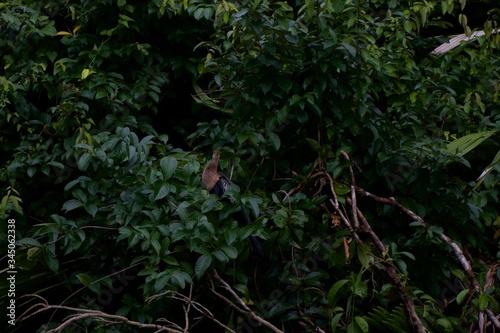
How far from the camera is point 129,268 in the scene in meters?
2.85

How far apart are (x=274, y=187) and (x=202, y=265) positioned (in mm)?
830

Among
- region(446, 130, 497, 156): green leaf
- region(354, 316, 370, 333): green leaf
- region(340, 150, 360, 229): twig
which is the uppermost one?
region(446, 130, 497, 156): green leaf

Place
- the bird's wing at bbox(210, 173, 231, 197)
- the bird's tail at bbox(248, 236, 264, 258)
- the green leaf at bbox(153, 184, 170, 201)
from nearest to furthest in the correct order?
1. the green leaf at bbox(153, 184, 170, 201)
2. the bird's tail at bbox(248, 236, 264, 258)
3. the bird's wing at bbox(210, 173, 231, 197)

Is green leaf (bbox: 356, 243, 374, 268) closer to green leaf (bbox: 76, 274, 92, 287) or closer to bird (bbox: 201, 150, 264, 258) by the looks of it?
bird (bbox: 201, 150, 264, 258)

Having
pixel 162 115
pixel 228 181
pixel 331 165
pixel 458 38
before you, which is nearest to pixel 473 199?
pixel 331 165

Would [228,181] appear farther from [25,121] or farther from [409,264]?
[25,121]

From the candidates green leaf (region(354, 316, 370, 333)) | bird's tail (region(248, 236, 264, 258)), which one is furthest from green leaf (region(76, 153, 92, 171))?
green leaf (region(354, 316, 370, 333))

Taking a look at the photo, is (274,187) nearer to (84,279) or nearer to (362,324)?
(362,324)

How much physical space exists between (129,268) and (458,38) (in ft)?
8.41

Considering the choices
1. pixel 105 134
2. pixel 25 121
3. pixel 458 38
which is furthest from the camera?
pixel 458 38

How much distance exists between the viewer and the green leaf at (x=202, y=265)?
2541 mm

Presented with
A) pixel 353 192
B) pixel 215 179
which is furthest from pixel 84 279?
pixel 353 192

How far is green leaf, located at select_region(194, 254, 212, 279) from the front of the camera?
254 centimetres

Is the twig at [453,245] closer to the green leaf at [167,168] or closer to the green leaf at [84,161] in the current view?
the green leaf at [167,168]
